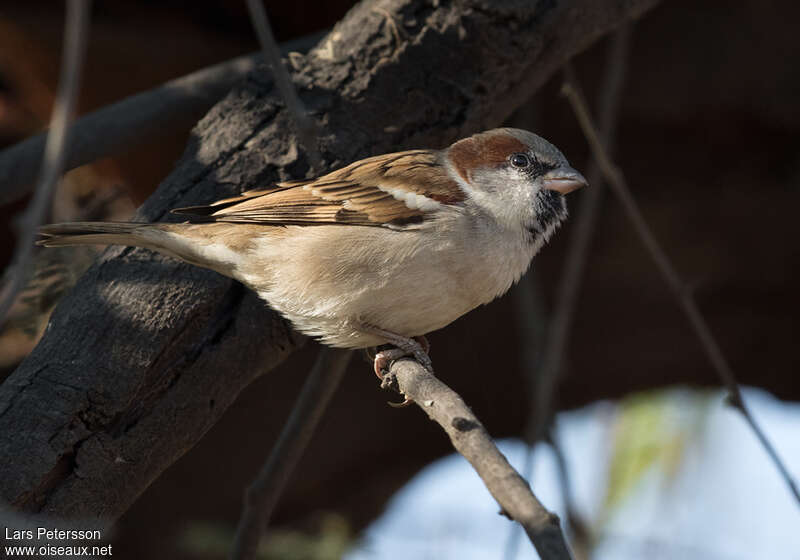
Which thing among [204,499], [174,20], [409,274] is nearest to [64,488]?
[409,274]

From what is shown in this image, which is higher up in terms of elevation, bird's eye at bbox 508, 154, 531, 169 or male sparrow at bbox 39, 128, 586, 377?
bird's eye at bbox 508, 154, 531, 169

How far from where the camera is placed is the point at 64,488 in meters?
2.03

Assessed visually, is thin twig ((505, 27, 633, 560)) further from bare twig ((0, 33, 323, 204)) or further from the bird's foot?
bare twig ((0, 33, 323, 204))

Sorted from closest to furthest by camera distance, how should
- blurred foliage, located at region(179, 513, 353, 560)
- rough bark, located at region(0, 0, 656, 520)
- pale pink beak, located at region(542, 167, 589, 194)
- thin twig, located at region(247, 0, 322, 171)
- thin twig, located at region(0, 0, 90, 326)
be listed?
thin twig, located at region(0, 0, 90, 326), thin twig, located at region(247, 0, 322, 171), rough bark, located at region(0, 0, 656, 520), pale pink beak, located at region(542, 167, 589, 194), blurred foliage, located at region(179, 513, 353, 560)

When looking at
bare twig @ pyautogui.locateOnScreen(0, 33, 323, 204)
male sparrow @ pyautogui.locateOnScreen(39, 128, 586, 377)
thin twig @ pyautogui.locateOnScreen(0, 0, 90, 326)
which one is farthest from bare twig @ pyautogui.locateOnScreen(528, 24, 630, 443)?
thin twig @ pyautogui.locateOnScreen(0, 0, 90, 326)

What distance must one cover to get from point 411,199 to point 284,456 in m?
0.90

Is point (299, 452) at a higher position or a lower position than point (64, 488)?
higher

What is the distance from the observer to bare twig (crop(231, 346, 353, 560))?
268cm

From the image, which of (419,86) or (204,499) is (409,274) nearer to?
(419,86)

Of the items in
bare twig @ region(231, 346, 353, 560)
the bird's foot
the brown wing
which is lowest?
bare twig @ region(231, 346, 353, 560)

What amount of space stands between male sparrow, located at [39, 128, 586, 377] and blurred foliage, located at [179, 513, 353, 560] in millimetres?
972

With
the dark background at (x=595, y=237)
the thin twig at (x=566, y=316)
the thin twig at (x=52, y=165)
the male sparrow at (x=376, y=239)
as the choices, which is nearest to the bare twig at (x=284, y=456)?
the male sparrow at (x=376, y=239)

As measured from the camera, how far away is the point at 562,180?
2.59 meters

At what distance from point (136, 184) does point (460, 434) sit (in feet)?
9.28
